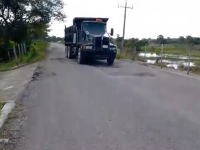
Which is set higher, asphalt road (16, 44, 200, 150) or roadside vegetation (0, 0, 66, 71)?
roadside vegetation (0, 0, 66, 71)

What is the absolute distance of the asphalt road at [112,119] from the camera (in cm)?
481

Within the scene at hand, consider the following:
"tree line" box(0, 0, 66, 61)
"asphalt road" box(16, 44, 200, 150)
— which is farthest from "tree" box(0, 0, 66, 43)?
"asphalt road" box(16, 44, 200, 150)

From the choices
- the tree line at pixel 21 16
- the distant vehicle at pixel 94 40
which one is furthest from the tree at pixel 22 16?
the distant vehicle at pixel 94 40

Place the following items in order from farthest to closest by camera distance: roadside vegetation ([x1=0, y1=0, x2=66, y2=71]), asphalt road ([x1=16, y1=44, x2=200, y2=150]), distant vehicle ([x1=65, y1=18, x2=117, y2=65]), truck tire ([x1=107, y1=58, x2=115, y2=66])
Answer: roadside vegetation ([x1=0, y1=0, x2=66, y2=71]) → truck tire ([x1=107, y1=58, x2=115, y2=66]) → distant vehicle ([x1=65, y1=18, x2=117, y2=65]) → asphalt road ([x1=16, y1=44, x2=200, y2=150])

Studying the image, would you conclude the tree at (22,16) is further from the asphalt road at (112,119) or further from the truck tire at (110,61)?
the asphalt road at (112,119)

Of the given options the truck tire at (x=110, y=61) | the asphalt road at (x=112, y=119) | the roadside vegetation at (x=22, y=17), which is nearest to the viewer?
the asphalt road at (x=112, y=119)

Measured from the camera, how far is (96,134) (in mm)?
5227

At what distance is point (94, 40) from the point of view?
64.7ft

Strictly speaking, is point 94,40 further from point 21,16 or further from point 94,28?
point 21,16

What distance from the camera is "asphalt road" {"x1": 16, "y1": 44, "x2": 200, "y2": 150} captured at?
189 inches

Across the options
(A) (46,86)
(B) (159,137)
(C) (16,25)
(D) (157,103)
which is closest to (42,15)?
(C) (16,25)

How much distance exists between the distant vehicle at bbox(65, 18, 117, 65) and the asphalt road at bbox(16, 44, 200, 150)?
9.69 metres

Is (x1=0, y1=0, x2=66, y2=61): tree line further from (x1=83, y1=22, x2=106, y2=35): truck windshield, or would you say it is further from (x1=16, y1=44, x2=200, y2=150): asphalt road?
(x1=16, y1=44, x2=200, y2=150): asphalt road

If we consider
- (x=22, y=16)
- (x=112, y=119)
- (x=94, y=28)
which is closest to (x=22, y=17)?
(x=22, y=16)
